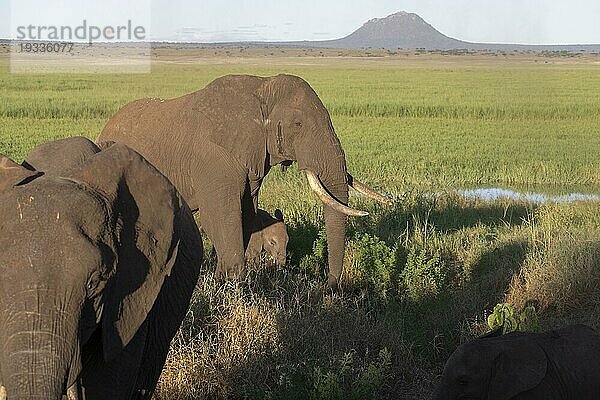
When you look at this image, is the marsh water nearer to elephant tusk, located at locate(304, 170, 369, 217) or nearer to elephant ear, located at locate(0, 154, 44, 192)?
elephant tusk, located at locate(304, 170, 369, 217)

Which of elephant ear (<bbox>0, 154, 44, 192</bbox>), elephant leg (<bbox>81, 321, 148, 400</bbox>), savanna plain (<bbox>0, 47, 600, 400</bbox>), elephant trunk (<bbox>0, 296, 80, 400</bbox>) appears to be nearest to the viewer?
elephant trunk (<bbox>0, 296, 80, 400</bbox>)

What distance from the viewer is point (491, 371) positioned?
5062mm

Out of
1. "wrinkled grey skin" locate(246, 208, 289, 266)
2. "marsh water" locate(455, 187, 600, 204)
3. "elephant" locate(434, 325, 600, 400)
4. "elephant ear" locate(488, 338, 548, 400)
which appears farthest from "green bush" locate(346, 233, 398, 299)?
"marsh water" locate(455, 187, 600, 204)

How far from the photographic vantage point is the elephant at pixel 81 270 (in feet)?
8.86

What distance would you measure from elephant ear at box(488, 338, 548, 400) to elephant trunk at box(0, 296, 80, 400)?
2897 mm

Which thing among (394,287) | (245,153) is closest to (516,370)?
(394,287)

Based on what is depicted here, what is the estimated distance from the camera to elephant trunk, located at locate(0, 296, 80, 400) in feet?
8.71

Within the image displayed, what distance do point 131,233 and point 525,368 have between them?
275cm

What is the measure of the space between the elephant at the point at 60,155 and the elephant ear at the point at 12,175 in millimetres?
262

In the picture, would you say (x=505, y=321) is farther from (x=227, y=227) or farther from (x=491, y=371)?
(x=227, y=227)

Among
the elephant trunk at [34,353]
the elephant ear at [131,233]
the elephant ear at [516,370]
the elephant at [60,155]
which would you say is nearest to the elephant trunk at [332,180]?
the elephant ear at [516,370]

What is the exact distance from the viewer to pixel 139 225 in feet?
10.7

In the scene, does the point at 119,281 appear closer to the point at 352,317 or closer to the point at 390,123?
the point at 352,317

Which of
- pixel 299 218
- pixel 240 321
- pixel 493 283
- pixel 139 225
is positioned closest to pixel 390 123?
pixel 299 218
